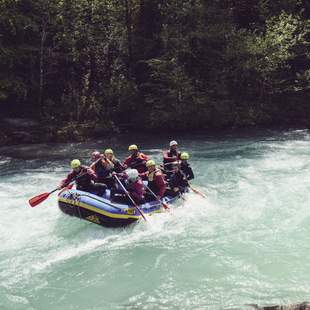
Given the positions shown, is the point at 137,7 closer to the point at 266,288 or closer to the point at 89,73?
the point at 89,73

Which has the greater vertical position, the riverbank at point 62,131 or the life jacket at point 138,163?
the life jacket at point 138,163

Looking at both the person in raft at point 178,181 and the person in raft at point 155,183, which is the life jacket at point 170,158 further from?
the person in raft at point 155,183

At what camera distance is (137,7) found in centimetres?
2250

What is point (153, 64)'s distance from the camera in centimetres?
2039

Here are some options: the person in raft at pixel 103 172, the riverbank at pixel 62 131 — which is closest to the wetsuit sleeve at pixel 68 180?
the person in raft at pixel 103 172

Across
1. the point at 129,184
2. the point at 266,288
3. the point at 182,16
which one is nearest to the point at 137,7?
the point at 182,16

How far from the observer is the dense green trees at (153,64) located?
789 inches

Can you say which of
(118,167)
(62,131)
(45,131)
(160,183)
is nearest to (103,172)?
(118,167)

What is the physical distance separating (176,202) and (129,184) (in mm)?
1710

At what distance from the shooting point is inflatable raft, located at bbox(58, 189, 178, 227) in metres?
9.59

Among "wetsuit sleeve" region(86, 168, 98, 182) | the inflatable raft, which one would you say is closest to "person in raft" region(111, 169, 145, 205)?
the inflatable raft

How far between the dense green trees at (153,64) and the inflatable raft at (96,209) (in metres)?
10.5

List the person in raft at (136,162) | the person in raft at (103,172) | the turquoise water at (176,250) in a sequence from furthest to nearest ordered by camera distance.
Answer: the person in raft at (136,162), the person in raft at (103,172), the turquoise water at (176,250)

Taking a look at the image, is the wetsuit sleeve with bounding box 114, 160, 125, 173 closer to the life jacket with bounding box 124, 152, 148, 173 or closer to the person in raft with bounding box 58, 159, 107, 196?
the life jacket with bounding box 124, 152, 148, 173
